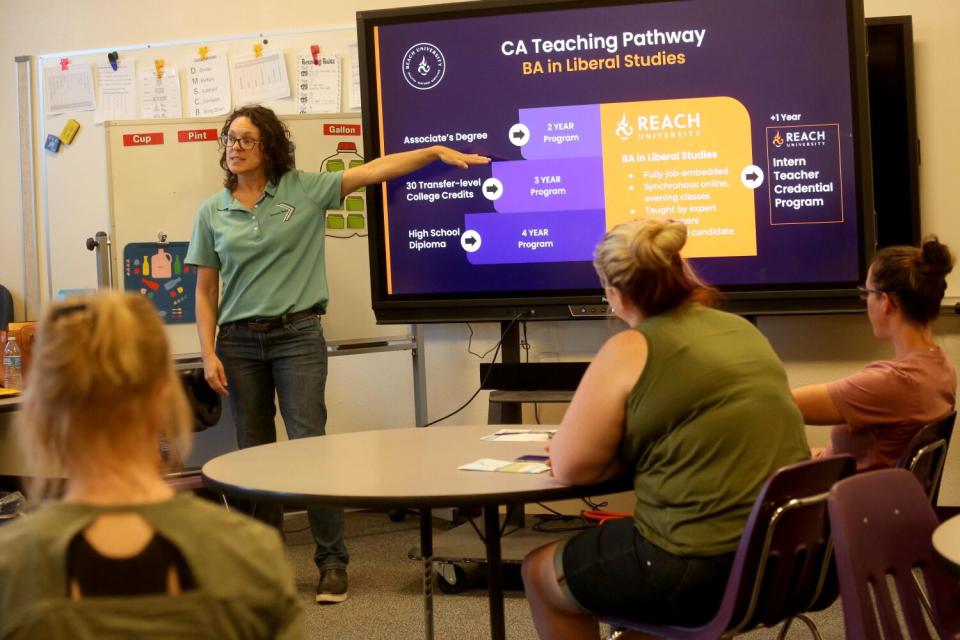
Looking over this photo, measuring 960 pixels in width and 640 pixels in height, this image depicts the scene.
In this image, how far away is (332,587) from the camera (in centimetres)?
354

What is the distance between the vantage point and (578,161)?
3.95 m

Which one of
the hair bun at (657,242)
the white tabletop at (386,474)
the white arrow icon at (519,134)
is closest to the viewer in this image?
the white tabletop at (386,474)

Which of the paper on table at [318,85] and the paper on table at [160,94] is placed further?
the paper on table at [160,94]

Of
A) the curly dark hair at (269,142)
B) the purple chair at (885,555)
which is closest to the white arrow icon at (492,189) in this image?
the curly dark hair at (269,142)

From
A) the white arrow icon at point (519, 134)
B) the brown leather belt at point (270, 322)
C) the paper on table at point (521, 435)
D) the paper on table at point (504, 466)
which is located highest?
the white arrow icon at point (519, 134)

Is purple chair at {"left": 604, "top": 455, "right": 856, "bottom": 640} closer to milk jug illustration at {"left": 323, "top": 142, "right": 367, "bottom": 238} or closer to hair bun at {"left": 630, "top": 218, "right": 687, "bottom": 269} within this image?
hair bun at {"left": 630, "top": 218, "right": 687, "bottom": 269}

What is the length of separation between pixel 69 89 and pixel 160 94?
1.54 feet

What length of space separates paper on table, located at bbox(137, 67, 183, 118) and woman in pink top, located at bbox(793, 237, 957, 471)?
11.1 ft

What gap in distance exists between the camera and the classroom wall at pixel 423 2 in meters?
4.09

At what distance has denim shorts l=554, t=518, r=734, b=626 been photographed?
191 centimetres

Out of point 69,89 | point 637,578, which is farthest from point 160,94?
point 637,578

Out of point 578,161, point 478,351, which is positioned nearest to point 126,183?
point 478,351

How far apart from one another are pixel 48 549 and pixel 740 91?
3305mm

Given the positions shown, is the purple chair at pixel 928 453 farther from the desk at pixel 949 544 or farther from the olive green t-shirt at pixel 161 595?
the olive green t-shirt at pixel 161 595
